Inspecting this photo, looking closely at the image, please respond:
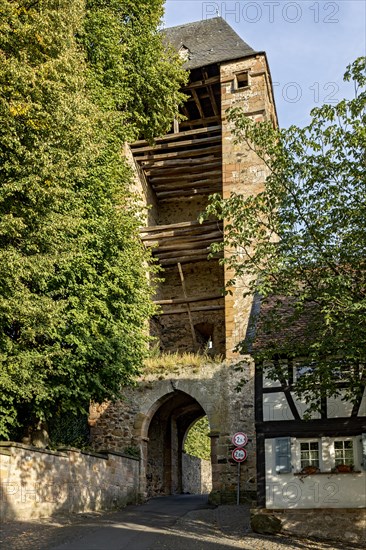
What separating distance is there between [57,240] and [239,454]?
8191mm

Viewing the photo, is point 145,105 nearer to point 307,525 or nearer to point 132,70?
point 132,70

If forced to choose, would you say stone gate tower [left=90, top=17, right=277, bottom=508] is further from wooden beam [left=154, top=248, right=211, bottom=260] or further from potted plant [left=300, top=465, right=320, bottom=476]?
potted plant [left=300, top=465, right=320, bottom=476]

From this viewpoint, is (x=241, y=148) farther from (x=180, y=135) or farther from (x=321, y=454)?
(x=321, y=454)

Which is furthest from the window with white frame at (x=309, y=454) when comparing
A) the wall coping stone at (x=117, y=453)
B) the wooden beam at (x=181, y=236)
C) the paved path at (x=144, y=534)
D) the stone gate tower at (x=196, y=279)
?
the wooden beam at (x=181, y=236)

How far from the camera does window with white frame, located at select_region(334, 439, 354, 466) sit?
37.0ft

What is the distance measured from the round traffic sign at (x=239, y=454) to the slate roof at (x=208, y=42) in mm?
13640

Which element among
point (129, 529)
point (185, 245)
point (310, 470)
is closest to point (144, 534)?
point (129, 529)

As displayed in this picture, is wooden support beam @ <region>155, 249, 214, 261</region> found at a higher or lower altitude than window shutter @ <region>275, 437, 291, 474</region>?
higher

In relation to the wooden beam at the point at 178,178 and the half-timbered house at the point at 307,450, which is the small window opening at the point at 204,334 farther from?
the half-timbered house at the point at 307,450

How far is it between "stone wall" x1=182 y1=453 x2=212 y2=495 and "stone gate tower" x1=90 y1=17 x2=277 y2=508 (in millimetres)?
1223

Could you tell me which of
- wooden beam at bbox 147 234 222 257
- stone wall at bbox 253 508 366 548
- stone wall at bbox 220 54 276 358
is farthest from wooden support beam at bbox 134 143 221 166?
stone wall at bbox 253 508 366 548

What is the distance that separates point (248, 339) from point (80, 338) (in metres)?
4.36

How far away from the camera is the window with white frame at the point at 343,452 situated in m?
11.3

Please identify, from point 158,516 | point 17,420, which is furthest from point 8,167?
point 158,516
